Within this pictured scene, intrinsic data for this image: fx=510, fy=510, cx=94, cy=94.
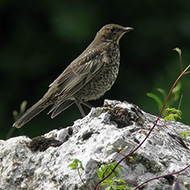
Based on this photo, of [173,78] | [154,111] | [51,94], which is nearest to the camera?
[51,94]

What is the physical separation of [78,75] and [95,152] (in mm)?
2387

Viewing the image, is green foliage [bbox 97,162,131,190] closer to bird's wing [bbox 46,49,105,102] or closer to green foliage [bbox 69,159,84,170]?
green foliage [bbox 69,159,84,170]

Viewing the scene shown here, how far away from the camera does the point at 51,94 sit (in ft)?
17.0

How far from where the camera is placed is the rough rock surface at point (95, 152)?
282 cm

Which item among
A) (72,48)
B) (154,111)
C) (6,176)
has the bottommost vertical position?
(154,111)

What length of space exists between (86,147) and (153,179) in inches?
18.6

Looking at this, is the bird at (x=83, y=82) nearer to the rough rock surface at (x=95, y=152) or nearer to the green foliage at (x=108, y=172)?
the rough rock surface at (x=95, y=152)

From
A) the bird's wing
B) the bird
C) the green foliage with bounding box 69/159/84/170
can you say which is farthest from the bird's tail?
the green foliage with bounding box 69/159/84/170

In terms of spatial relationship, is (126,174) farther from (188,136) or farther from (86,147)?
(188,136)

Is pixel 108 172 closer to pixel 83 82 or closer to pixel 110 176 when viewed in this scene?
pixel 110 176

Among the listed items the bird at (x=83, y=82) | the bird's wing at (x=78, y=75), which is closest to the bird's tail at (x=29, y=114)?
the bird at (x=83, y=82)

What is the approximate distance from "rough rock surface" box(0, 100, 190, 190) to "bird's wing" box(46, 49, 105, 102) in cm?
163

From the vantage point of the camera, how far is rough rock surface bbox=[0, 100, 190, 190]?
2.82 meters

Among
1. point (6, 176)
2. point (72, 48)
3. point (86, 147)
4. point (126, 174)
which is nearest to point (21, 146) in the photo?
point (6, 176)
